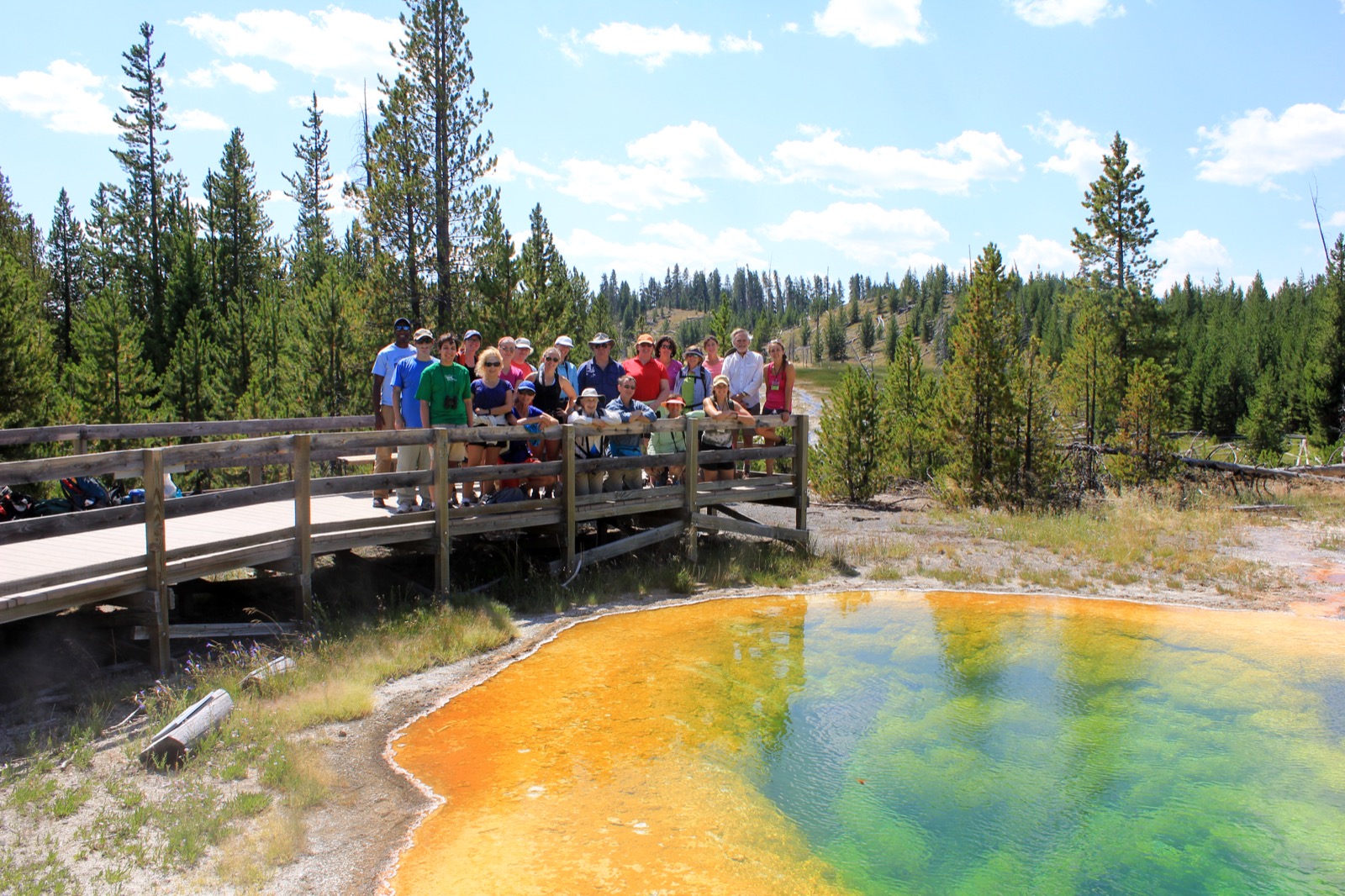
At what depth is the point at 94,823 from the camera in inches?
177

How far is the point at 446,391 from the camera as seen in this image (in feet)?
28.8

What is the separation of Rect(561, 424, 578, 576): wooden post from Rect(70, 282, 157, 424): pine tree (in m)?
18.3

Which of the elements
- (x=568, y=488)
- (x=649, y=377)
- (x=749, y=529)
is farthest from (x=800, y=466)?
(x=568, y=488)

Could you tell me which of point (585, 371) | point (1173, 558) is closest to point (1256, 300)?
point (1173, 558)

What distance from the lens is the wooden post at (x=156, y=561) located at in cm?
623

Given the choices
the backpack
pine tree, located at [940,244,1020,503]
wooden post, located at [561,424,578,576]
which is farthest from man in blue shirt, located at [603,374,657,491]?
pine tree, located at [940,244,1020,503]

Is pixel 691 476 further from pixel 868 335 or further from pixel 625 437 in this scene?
pixel 868 335

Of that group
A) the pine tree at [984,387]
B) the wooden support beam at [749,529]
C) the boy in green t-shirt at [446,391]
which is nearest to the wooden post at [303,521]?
the boy in green t-shirt at [446,391]

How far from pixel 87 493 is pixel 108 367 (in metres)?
17.9

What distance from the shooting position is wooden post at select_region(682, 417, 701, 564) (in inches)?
420

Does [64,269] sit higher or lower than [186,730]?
higher

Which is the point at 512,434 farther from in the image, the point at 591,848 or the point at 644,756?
the point at 591,848

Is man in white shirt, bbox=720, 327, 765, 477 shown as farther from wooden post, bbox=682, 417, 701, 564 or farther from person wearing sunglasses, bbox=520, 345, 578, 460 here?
person wearing sunglasses, bbox=520, 345, 578, 460

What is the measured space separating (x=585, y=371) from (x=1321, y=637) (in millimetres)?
7821
